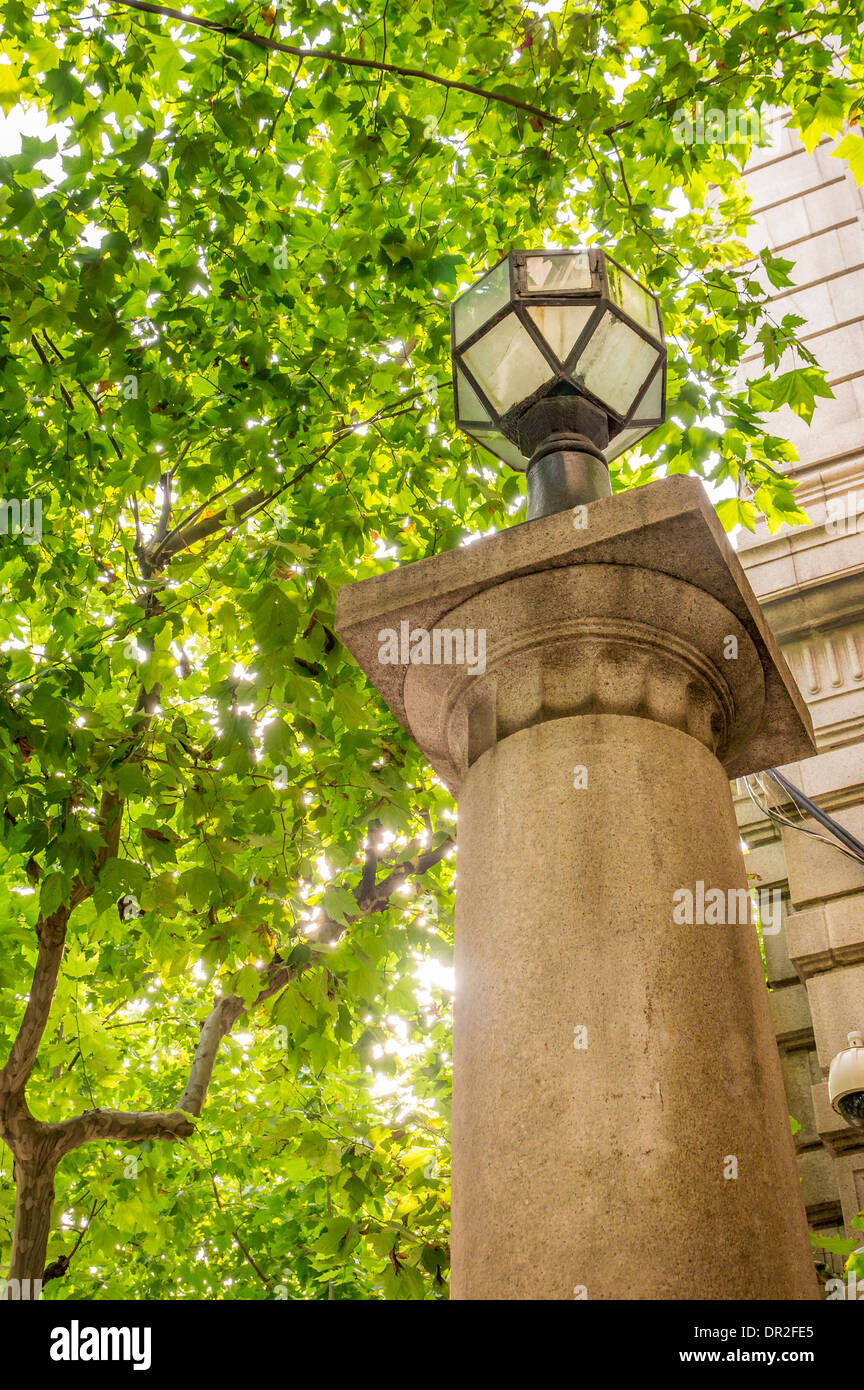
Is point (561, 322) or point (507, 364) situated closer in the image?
point (561, 322)

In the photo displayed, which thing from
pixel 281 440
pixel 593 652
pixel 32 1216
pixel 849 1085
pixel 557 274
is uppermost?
pixel 281 440

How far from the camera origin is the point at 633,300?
3.74 m

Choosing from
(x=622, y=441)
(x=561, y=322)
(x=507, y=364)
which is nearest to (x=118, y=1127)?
(x=622, y=441)

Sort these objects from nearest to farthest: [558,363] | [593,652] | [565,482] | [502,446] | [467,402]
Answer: [593,652], [565,482], [558,363], [467,402], [502,446]

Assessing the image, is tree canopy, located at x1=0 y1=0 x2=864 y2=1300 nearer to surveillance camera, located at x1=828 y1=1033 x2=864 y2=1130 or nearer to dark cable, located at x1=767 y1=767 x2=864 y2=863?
dark cable, located at x1=767 y1=767 x2=864 y2=863

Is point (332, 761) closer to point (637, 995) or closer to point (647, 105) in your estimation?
point (637, 995)

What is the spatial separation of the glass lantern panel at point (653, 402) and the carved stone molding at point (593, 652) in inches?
44.6

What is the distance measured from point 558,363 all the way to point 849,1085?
4003 millimetres

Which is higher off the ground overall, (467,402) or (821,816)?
(467,402)

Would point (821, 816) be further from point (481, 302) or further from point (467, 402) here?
point (481, 302)

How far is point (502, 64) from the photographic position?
242 inches

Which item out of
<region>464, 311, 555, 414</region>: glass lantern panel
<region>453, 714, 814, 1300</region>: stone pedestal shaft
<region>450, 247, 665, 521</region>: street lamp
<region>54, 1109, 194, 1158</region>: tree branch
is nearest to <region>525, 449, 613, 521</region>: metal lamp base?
<region>450, 247, 665, 521</region>: street lamp
